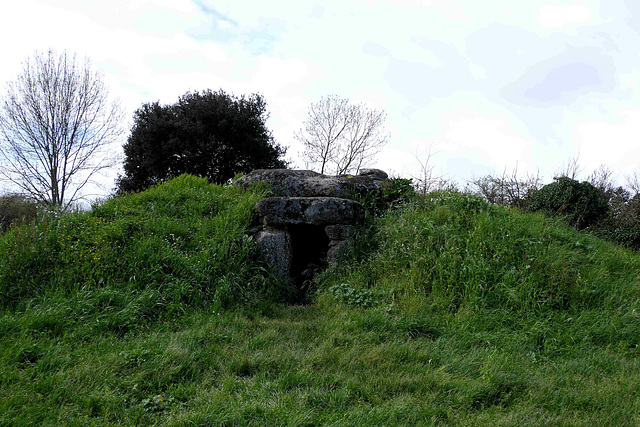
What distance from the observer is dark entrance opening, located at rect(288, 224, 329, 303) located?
6368 mm

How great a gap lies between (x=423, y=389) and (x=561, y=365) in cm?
174

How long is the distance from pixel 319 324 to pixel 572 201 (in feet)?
29.3

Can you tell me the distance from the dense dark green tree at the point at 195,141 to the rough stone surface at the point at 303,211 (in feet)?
32.5

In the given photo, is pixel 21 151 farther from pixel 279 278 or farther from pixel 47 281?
pixel 279 278

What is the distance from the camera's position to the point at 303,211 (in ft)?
21.5

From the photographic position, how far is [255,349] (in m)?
4.00

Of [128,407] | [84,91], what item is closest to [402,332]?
Result: [128,407]

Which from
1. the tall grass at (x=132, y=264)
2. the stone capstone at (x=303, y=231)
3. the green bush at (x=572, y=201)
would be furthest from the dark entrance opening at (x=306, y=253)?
the green bush at (x=572, y=201)

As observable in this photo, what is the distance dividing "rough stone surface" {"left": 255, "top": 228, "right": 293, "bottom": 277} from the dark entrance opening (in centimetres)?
23

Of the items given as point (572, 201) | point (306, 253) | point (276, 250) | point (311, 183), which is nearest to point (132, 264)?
point (276, 250)

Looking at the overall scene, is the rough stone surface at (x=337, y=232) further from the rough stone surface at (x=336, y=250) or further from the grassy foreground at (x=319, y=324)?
the grassy foreground at (x=319, y=324)

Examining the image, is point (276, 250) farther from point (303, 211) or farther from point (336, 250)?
point (336, 250)

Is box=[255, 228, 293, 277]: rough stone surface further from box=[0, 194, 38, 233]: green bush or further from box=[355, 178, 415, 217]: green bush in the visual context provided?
box=[0, 194, 38, 233]: green bush

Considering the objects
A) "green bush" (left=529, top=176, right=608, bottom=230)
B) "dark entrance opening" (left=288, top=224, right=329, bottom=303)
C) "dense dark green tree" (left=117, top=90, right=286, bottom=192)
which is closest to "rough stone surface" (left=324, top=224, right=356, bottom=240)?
"dark entrance opening" (left=288, top=224, right=329, bottom=303)
